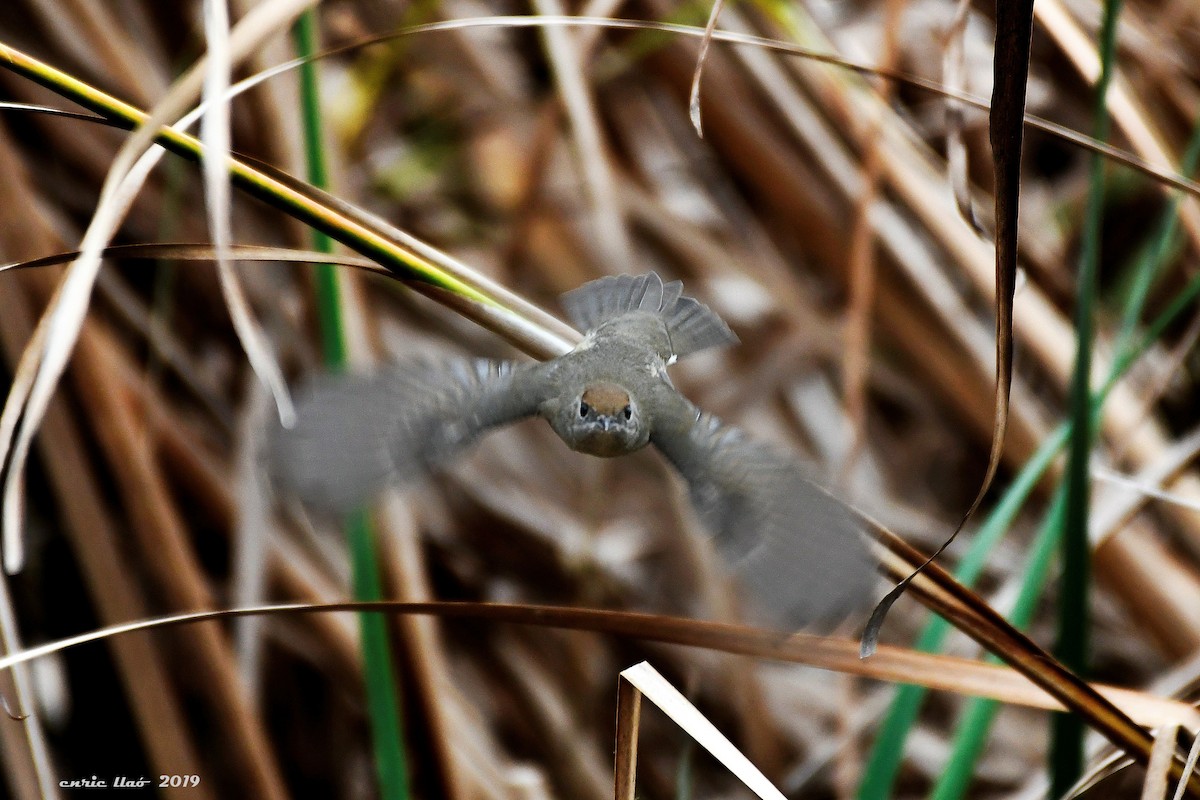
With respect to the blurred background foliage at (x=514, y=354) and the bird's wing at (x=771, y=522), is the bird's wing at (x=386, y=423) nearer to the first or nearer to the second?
the bird's wing at (x=771, y=522)

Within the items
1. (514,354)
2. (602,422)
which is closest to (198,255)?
(602,422)

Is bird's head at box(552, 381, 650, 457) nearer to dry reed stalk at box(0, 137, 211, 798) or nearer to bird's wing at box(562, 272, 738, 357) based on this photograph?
bird's wing at box(562, 272, 738, 357)

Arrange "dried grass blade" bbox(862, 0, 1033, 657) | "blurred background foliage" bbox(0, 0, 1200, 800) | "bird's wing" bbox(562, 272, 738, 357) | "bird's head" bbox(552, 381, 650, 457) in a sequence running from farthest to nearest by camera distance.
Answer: "blurred background foliage" bbox(0, 0, 1200, 800)
"bird's wing" bbox(562, 272, 738, 357)
"bird's head" bbox(552, 381, 650, 457)
"dried grass blade" bbox(862, 0, 1033, 657)

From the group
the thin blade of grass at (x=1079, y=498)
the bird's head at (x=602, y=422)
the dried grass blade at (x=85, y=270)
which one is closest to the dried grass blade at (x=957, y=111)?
the thin blade of grass at (x=1079, y=498)

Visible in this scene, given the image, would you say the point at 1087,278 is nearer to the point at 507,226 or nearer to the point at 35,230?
the point at 35,230

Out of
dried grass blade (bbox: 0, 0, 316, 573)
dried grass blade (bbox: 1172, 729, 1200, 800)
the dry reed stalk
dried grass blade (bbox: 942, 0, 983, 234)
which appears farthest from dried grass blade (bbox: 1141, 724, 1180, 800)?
the dry reed stalk

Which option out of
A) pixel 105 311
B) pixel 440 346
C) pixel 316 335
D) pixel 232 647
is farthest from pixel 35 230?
pixel 440 346
